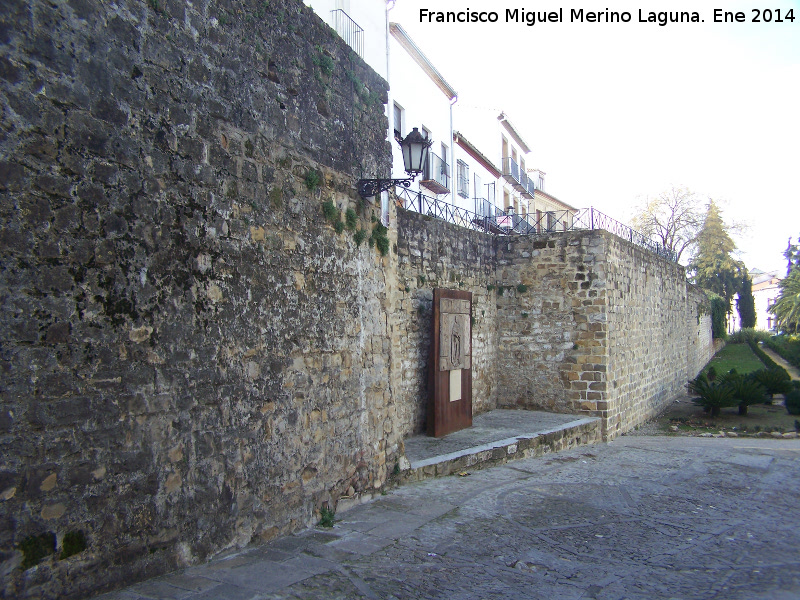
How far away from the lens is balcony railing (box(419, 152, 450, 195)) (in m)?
17.2

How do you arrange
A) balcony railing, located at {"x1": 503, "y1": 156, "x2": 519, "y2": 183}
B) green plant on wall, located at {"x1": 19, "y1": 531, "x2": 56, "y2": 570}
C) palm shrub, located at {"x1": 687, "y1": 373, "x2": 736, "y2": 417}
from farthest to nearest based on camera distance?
balcony railing, located at {"x1": 503, "y1": 156, "x2": 519, "y2": 183}, palm shrub, located at {"x1": 687, "y1": 373, "x2": 736, "y2": 417}, green plant on wall, located at {"x1": 19, "y1": 531, "x2": 56, "y2": 570}

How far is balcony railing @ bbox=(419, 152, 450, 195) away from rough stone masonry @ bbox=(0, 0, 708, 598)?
1100 cm

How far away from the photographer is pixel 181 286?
380 centimetres

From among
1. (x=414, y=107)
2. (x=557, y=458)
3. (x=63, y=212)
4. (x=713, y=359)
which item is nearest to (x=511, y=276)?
(x=557, y=458)

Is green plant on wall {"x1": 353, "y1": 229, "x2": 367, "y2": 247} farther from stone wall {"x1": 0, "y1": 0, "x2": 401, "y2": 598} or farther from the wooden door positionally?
the wooden door

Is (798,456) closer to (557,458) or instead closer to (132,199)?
(557,458)

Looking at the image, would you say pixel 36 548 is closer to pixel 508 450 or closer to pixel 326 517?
pixel 326 517

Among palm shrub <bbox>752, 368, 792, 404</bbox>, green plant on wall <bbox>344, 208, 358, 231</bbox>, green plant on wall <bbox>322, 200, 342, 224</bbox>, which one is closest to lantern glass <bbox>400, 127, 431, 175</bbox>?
green plant on wall <bbox>344, 208, 358, 231</bbox>

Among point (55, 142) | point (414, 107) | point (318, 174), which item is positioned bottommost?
point (55, 142)


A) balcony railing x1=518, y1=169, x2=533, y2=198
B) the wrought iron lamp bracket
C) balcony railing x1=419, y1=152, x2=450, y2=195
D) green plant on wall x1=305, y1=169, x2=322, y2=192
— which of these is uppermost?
balcony railing x1=518, y1=169, x2=533, y2=198

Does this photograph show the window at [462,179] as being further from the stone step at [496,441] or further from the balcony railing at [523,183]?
the stone step at [496,441]

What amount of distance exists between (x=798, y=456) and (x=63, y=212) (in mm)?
10261

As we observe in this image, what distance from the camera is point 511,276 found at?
11.6 meters

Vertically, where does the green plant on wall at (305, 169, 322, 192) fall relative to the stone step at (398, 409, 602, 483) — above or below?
above
